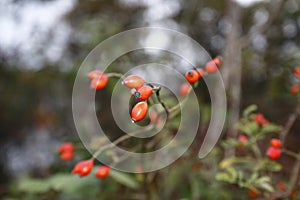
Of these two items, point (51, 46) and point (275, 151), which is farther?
point (51, 46)

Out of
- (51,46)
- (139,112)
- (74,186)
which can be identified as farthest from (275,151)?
(51,46)

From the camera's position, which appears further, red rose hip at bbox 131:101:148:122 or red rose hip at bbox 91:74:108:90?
red rose hip at bbox 91:74:108:90

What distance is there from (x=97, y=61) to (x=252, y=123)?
2.48 ft

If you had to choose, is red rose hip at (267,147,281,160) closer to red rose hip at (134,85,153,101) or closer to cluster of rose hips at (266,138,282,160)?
cluster of rose hips at (266,138,282,160)

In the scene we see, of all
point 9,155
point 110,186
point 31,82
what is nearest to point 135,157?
point 110,186

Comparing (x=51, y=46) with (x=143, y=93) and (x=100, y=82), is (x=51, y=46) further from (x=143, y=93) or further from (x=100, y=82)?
(x=143, y=93)

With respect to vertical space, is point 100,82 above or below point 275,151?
above

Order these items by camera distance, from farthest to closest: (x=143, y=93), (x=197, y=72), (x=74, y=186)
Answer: (x=74, y=186) < (x=197, y=72) < (x=143, y=93)

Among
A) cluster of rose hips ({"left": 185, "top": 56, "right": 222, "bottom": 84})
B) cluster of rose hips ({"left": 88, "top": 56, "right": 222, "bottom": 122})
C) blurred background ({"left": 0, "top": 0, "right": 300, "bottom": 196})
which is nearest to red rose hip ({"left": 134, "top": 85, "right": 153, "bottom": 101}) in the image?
cluster of rose hips ({"left": 88, "top": 56, "right": 222, "bottom": 122})

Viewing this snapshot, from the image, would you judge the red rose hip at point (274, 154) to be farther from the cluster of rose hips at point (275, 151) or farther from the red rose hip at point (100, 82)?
the red rose hip at point (100, 82)

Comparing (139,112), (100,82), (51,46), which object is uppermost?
(51,46)

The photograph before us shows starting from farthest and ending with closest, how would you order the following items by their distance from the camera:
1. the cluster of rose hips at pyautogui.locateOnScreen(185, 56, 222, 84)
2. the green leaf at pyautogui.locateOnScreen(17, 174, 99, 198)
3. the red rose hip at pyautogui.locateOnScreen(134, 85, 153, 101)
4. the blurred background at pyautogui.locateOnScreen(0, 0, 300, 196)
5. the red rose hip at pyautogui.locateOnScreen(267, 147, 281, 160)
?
the blurred background at pyautogui.locateOnScreen(0, 0, 300, 196) → the green leaf at pyautogui.locateOnScreen(17, 174, 99, 198) → the red rose hip at pyautogui.locateOnScreen(267, 147, 281, 160) → the cluster of rose hips at pyautogui.locateOnScreen(185, 56, 222, 84) → the red rose hip at pyautogui.locateOnScreen(134, 85, 153, 101)

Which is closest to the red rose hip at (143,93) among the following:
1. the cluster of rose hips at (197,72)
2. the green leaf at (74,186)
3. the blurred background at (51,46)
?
the cluster of rose hips at (197,72)

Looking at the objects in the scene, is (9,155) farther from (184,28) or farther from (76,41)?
(184,28)
